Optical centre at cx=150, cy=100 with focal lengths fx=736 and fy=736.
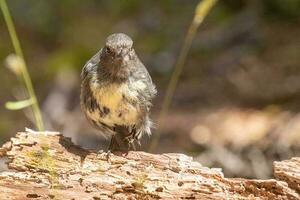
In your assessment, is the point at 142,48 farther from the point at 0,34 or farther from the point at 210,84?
the point at 0,34

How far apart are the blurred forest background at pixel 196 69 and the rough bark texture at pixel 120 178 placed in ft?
8.11

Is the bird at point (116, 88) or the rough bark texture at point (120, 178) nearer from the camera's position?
the rough bark texture at point (120, 178)

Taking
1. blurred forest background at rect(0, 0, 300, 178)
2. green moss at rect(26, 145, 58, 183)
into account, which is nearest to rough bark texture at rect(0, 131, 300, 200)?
green moss at rect(26, 145, 58, 183)

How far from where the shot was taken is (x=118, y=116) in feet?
15.4

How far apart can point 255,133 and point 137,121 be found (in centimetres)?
305

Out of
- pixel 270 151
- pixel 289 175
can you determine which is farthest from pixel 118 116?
pixel 270 151

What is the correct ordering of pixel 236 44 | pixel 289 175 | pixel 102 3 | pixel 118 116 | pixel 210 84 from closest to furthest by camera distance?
1. pixel 289 175
2. pixel 118 116
3. pixel 210 84
4. pixel 236 44
5. pixel 102 3

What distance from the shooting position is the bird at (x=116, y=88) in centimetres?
466

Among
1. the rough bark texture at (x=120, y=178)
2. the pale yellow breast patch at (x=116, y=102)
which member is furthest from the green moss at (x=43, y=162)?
the pale yellow breast patch at (x=116, y=102)

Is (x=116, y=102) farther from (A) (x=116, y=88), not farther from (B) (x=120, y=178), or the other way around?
(B) (x=120, y=178)

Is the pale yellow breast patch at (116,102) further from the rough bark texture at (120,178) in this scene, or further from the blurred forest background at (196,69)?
the blurred forest background at (196,69)

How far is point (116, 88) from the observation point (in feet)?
15.4

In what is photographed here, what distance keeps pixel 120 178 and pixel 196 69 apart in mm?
6036

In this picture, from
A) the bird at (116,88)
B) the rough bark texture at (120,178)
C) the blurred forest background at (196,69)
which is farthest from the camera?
the blurred forest background at (196,69)
